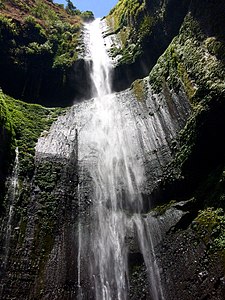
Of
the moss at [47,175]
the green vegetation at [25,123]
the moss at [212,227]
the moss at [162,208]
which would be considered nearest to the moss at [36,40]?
the green vegetation at [25,123]

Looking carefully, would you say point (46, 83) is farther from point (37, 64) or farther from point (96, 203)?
point (96, 203)

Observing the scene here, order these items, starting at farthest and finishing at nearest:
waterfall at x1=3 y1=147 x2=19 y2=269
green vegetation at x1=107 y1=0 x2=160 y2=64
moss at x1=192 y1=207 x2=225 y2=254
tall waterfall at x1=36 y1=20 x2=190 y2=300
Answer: green vegetation at x1=107 y1=0 x2=160 y2=64, waterfall at x1=3 y1=147 x2=19 y2=269, tall waterfall at x1=36 y1=20 x2=190 y2=300, moss at x1=192 y1=207 x2=225 y2=254

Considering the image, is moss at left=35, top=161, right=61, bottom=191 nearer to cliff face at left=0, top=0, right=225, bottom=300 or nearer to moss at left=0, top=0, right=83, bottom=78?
cliff face at left=0, top=0, right=225, bottom=300

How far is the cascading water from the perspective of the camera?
393 inches

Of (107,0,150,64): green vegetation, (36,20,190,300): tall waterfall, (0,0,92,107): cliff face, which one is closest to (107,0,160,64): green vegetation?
(107,0,150,64): green vegetation

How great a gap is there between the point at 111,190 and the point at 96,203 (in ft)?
2.70

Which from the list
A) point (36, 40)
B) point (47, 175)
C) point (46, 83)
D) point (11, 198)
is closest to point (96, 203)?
point (47, 175)

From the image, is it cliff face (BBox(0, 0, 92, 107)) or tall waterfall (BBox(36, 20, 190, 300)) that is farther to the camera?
cliff face (BBox(0, 0, 92, 107))

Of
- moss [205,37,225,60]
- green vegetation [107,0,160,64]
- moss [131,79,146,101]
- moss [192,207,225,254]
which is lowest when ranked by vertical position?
moss [192,207,225,254]

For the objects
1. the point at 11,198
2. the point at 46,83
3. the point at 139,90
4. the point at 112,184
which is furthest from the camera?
the point at 46,83

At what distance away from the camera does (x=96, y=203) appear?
39.0 ft

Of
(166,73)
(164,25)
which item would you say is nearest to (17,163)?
(166,73)

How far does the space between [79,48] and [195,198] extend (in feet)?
47.7

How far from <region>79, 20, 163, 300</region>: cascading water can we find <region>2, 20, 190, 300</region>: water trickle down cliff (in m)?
0.03
